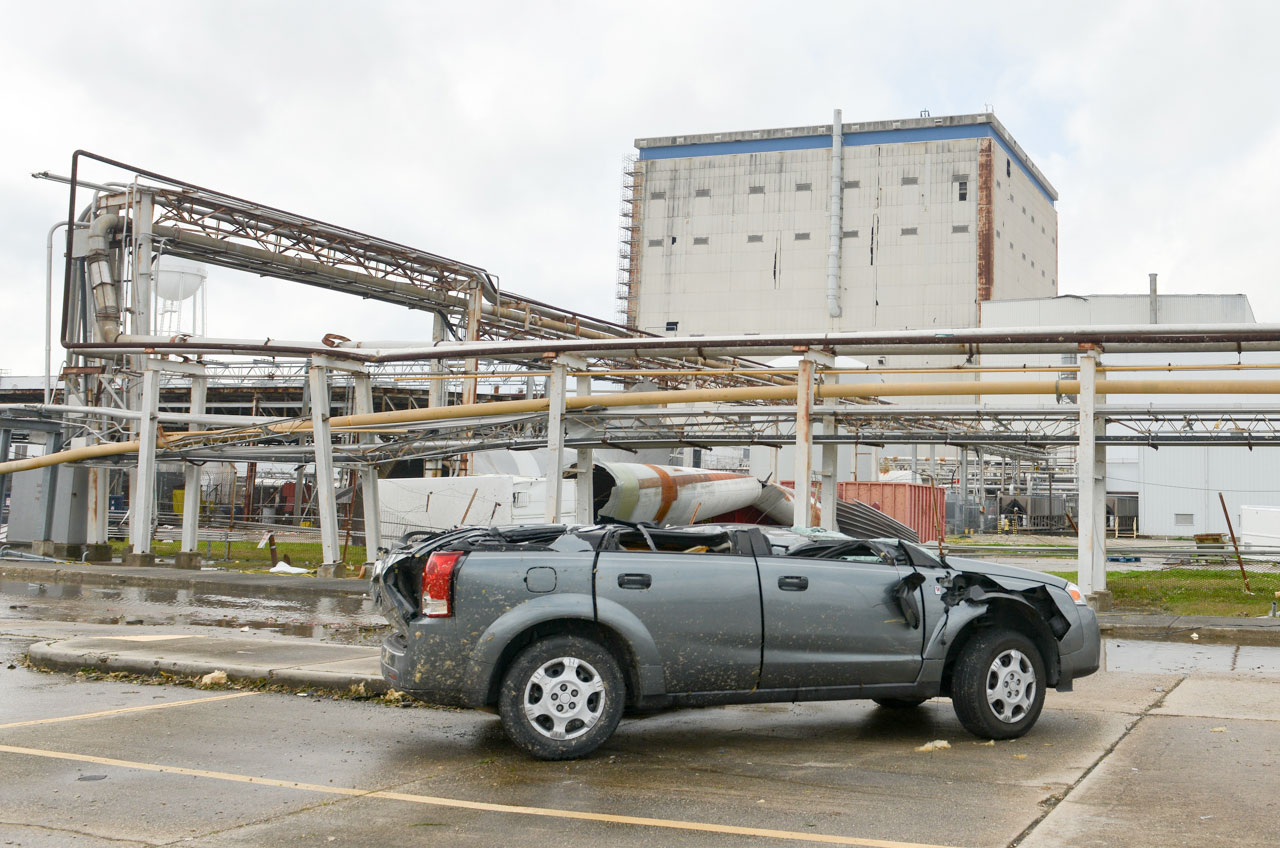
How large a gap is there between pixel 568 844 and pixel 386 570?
108 inches

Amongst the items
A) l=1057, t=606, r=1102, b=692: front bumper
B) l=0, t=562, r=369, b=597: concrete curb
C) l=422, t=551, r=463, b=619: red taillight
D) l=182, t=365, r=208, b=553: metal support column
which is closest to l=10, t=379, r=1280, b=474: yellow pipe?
l=182, t=365, r=208, b=553: metal support column

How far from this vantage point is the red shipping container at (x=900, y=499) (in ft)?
133

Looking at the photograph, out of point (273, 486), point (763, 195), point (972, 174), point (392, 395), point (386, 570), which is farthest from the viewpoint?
point (763, 195)

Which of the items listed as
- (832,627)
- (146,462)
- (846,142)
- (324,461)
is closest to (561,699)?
(832,627)

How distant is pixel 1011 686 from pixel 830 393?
11.5 meters

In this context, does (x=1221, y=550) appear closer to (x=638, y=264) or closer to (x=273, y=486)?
(x=273, y=486)

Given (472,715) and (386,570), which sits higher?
(386,570)

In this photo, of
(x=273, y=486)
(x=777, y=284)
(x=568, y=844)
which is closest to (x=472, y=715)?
(x=568, y=844)

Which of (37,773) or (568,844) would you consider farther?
(37,773)

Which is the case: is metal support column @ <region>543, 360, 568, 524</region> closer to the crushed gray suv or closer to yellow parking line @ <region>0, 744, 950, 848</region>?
the crushed gray suv

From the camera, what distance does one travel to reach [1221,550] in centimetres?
3106

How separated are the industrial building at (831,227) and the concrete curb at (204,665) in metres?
66.1

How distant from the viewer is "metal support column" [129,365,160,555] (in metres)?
25.1

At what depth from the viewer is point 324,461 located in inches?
883
